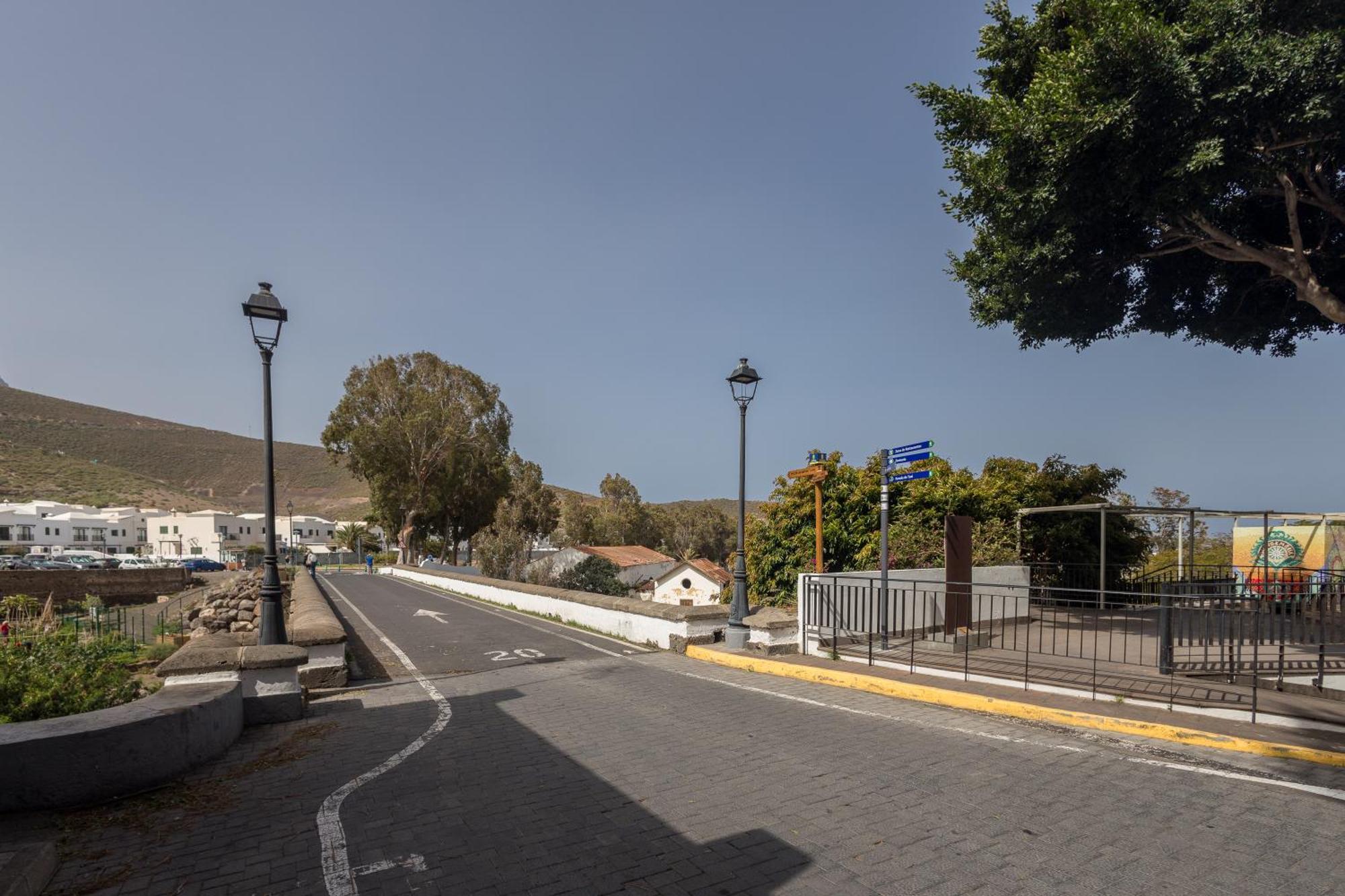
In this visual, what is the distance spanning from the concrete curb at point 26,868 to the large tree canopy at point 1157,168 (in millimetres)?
12800

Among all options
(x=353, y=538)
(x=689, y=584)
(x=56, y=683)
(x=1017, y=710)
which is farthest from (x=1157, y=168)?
(x=353, y=538)

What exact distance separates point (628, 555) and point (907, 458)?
54.9m

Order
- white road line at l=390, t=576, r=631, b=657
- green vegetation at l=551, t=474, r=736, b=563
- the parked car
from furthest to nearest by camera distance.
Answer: green vegetation at l=551, t=474, r=736, b=563 < the parked car < white road line at l=390, t=576, r=631, b=657

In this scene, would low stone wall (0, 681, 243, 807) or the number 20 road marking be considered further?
the number 20 road marking

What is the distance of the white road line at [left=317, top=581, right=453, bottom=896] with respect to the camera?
357cm

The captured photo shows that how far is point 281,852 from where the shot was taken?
12.9ft

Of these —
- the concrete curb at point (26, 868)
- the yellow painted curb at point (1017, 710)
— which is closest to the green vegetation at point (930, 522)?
the yellow painted curb at point (1017, 710)

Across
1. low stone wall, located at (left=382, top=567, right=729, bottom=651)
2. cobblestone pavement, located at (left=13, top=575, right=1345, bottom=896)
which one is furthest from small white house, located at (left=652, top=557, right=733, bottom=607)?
cobblestone pavement, located at (left=13, top=575, right=1345, bottom=896)

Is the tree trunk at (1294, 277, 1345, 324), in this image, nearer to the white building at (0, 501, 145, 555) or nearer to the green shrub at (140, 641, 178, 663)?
the green shrub at (140, 641, 178, 663)

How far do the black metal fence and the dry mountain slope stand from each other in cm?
9493

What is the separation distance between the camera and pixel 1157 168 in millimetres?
9883

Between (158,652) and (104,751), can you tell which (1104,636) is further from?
(158,652)

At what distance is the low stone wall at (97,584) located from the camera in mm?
34344

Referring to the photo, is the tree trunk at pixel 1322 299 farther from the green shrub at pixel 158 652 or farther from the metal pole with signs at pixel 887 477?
the green shrub at pixel 158 652
